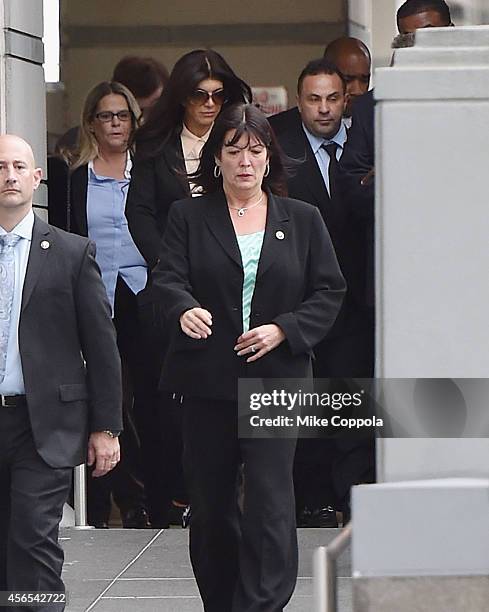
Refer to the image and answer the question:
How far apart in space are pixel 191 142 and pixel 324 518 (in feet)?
6.38

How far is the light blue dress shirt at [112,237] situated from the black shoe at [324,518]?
Result: 139cm

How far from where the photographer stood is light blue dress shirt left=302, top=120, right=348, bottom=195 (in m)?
8.34

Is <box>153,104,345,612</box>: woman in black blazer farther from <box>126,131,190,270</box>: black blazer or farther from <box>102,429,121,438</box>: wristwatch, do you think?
<box>126,131,190,270</box>: black blazer

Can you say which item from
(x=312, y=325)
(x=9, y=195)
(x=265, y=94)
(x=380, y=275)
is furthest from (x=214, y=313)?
(x=265, y=94)

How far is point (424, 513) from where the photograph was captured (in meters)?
4.36

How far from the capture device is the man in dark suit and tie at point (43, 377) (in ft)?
20.9

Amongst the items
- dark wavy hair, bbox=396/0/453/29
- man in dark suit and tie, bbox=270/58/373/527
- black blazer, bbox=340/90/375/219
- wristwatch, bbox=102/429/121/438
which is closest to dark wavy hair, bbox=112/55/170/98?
man in dark suit and tie, bbox=270/58/373/527

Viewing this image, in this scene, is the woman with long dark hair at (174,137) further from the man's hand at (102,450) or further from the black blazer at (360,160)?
the man's hand at (102,450)

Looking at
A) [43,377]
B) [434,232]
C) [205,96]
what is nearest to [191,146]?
[205,96]

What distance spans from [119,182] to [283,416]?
2552 millimetres

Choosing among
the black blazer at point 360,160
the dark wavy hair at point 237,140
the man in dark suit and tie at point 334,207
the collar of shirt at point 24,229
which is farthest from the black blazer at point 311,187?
the collar of shirt at point 24,229

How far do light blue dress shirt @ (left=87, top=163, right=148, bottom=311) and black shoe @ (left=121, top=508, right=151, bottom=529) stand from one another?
44.5 inches

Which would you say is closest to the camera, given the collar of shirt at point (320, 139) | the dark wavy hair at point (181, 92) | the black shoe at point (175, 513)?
the dark wavy hair at point (181, 92)

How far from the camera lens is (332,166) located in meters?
8.36
